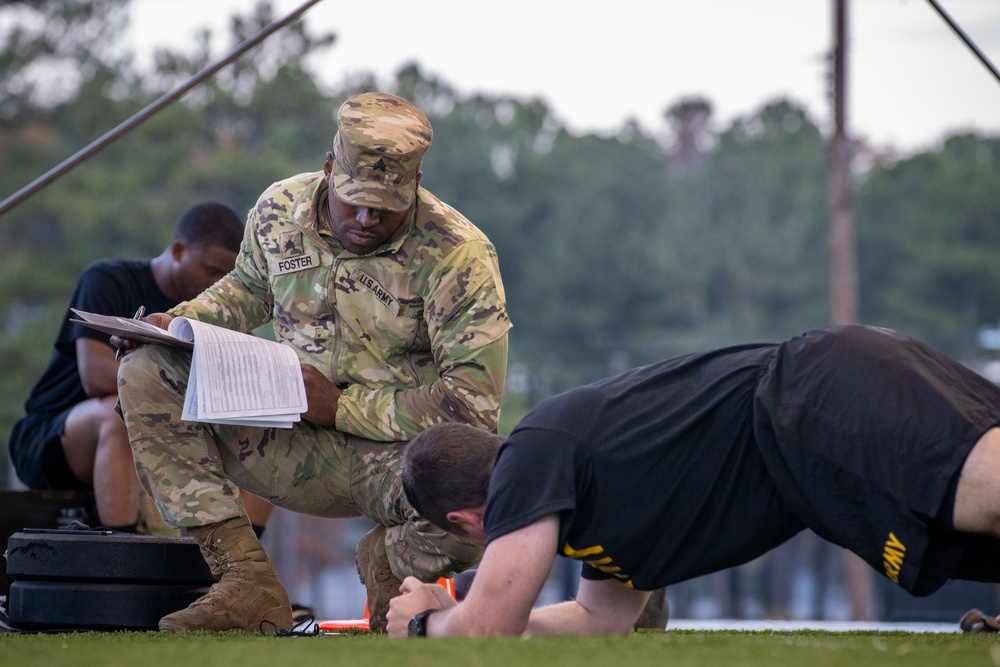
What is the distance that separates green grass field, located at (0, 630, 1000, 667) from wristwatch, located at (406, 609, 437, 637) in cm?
7

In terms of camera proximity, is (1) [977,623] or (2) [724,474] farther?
(1) [977,623]

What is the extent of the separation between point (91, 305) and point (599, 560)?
230 cm

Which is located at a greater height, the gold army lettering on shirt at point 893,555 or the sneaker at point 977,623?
the gold army lettering on shirt at point 893,555

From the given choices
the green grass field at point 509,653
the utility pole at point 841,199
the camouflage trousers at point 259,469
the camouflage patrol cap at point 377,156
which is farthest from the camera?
the utility pole at point 841,199

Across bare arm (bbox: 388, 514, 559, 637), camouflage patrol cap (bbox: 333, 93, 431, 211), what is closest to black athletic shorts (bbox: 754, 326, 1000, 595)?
bare arm (bbox: 388, 514, 559, 637)

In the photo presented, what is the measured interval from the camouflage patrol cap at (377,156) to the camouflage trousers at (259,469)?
564 mm

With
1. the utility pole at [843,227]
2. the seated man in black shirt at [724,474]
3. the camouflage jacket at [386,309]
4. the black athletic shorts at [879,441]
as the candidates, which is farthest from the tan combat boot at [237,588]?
the utility pole at [843,227]

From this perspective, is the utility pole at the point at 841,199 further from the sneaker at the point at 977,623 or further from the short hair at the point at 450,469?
the short hair at the point at 450,469

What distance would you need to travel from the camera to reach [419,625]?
2234mm

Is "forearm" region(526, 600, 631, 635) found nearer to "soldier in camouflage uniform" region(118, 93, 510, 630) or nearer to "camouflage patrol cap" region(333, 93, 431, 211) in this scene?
"soldier in camouflage uniform" region(118, 93, 510, 630)

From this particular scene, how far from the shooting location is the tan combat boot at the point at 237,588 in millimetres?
2646

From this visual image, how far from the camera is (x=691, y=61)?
32656 mm

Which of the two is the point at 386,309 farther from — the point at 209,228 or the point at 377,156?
the point at 209,228

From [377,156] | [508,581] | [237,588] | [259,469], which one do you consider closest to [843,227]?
[377,156]
